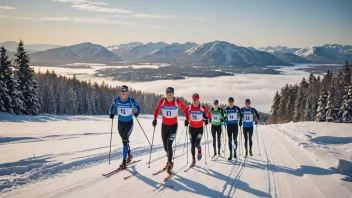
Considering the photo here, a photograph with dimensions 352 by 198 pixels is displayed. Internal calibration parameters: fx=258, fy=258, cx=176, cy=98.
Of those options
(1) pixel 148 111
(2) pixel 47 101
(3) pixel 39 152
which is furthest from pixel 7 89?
(1) pixel 148 111

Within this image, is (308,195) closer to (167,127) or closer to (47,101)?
(167,127)

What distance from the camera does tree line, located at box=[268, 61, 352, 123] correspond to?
1962 inches

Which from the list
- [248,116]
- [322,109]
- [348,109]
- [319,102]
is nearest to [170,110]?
[248,116]

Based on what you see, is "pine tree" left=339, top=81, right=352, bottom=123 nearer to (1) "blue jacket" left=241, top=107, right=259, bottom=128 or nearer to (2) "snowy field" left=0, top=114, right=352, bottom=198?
(2) "snowy field" left=0, top=114, right=352, bottom=198

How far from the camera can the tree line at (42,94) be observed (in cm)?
3812

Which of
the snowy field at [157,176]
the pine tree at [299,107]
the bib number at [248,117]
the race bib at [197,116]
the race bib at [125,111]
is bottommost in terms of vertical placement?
the pine tree at [299,107]

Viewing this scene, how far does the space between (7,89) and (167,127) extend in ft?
121

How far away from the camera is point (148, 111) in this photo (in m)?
107

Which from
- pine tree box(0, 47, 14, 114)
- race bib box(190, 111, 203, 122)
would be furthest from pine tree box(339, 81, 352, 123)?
pine tree box(0, 47, 14, 114)

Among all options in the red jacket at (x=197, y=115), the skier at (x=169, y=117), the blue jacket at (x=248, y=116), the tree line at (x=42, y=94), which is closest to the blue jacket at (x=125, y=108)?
the skier at (x=169, y=117)

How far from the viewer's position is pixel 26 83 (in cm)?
4278

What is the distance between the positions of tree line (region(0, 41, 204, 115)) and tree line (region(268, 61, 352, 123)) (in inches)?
2072

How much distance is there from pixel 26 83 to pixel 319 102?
57.0 m

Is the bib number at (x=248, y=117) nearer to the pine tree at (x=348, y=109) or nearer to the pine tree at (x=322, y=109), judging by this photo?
the pine tree at (x=348, y=109)
